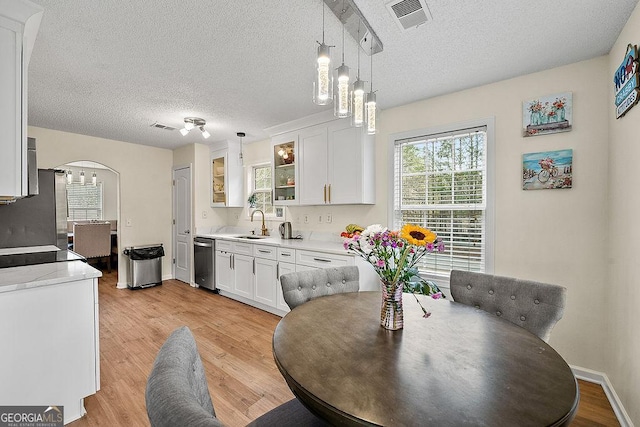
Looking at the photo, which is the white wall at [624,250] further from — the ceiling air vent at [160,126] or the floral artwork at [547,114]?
the ceiling air vent at [160,126]

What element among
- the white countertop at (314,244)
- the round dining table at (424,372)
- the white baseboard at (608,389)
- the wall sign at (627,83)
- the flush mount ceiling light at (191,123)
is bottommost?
the white baseboard at (608,389)

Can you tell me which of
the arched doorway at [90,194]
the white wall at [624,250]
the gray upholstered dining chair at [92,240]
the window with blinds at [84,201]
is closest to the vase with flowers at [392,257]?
the white wall at [624,250]

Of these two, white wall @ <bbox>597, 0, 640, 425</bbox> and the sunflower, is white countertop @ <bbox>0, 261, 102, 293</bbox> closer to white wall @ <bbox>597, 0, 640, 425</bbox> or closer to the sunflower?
the sunflower

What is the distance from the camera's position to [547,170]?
7.72ft

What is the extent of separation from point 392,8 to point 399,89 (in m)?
1.17

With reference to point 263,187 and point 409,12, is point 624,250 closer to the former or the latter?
point 409,12

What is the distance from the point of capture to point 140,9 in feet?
5.61

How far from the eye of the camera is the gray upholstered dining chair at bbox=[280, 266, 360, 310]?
1.78 metres

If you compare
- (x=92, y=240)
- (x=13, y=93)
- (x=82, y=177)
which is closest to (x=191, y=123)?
(x=13, y=93)

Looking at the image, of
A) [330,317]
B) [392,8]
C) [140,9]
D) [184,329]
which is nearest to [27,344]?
[184,329]

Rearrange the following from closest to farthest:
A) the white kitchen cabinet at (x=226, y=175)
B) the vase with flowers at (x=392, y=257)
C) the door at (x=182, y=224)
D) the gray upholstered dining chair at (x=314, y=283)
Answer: the vase with flowers at (x=392, y=257)
the gray upholstered dining chair at (x=314, y=283)
the white kitchen cabinet at (x=226, y=175)
the door at (x=182, y=224)

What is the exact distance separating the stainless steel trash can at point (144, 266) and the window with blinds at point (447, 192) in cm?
413

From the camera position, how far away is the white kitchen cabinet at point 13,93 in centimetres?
157

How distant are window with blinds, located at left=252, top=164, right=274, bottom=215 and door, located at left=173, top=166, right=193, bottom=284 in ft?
4.00
